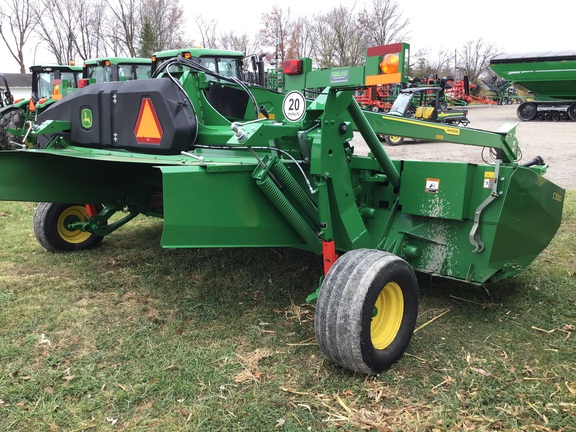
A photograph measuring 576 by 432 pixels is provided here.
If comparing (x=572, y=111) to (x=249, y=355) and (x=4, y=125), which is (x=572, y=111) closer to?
(x=4, y=125)

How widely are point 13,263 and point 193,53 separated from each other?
5.65 metres

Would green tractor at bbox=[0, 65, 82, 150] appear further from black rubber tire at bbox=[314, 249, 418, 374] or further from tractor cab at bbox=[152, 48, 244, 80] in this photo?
black rubber tire at bbox=[314, 249, 418, 374]

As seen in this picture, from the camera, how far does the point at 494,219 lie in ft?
11.2

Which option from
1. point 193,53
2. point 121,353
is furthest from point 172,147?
point 193,53

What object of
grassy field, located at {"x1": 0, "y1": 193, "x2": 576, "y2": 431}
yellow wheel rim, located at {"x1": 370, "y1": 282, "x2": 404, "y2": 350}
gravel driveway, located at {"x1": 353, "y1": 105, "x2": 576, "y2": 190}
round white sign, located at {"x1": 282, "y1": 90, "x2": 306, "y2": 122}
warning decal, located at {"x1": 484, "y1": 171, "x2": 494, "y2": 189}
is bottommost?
grassy field, located at {"x1": 0, "y1": 193, "x2": 576, "y2": 431}

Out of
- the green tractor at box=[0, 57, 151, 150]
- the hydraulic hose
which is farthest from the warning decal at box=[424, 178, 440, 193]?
the green tractor at box=[0, 57, 151, 150]

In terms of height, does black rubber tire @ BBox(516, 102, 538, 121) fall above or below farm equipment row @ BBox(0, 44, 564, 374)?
above

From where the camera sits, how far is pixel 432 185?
144 inches

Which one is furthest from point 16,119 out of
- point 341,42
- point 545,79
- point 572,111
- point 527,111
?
point 341,42

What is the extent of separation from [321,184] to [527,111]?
22.4 m

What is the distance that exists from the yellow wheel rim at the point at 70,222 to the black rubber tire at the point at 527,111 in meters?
21.6

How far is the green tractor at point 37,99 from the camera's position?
10.2 metres

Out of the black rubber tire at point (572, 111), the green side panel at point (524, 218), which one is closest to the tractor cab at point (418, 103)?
the black rubber tire at point (572, 111)

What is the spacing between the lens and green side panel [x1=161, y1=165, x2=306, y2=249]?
2732 millimetres
